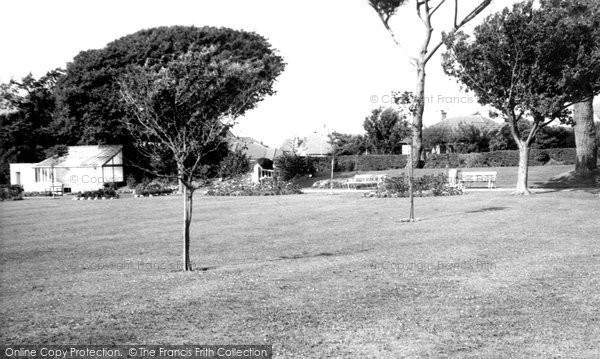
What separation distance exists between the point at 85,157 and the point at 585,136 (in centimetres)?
3736

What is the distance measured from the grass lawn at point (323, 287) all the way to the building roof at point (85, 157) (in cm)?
3009

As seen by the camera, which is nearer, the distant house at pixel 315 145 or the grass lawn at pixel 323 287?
the grass lawn at pixel 323 287

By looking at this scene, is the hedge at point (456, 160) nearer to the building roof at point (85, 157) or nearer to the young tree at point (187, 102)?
the building roof at point (85, 157)

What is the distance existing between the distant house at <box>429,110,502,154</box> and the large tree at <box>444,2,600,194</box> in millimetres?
30988

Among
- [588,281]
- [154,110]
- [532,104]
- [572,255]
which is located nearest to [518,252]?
[572,255]

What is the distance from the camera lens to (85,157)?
156ft

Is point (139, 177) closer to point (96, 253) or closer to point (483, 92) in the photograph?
point (483, 92)

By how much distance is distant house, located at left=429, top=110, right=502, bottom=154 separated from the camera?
191ft

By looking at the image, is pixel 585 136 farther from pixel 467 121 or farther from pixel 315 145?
pixel 315 145

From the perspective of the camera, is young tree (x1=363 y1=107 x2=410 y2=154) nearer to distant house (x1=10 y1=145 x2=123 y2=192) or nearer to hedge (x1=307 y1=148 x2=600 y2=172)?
hedge (x1=307 y1=148 x2=600 y2=172)

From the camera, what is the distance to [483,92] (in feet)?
89.7

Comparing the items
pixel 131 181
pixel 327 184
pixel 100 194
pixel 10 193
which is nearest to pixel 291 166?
pixel 327 184

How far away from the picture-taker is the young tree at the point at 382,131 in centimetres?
5662

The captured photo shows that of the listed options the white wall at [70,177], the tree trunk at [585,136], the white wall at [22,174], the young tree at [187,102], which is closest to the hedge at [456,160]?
the tree trunk at [585,136]
